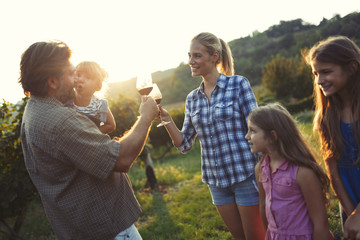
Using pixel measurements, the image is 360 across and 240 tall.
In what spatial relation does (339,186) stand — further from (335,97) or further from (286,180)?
(335,97)

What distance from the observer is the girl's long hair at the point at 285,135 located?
6.51 ft

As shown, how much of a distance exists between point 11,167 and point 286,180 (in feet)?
13.9

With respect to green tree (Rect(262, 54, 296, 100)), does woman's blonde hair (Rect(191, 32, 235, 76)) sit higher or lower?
higher

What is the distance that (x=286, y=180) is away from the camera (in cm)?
194

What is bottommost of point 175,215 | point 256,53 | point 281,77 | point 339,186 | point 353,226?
point 281,77

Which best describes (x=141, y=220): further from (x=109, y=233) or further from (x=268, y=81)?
(x=268, y=81)

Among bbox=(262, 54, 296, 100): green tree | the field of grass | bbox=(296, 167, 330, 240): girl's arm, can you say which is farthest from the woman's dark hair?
bbox=(262, 54, 296, 100): green tree

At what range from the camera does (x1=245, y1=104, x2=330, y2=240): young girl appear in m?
1.87

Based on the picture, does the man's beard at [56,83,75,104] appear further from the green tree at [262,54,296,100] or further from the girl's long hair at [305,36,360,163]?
the green tree at [262,54,296,100]

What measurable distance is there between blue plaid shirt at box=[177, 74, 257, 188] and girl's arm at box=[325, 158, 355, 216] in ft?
2.04

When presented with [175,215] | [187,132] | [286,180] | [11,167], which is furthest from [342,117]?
[11,167]

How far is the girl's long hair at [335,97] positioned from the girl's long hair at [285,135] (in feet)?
0.46

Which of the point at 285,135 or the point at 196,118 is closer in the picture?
the point at 285,135

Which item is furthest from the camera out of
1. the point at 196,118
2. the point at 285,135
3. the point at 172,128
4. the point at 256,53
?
the point at 256,53
